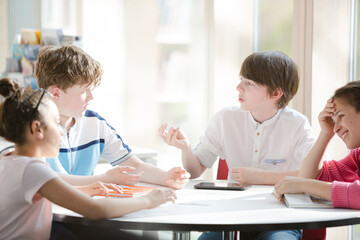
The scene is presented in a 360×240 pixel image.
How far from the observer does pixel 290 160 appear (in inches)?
85.0

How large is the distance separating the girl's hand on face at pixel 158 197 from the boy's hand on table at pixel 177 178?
14.2 inches

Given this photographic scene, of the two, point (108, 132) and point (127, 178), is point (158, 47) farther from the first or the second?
point (127, 178)

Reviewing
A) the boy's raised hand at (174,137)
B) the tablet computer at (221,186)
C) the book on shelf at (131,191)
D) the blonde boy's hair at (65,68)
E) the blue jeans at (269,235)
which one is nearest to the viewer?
the book on shelf at (131,191)

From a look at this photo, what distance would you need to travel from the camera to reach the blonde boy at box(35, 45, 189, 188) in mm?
1915

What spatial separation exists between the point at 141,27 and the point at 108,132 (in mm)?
2718

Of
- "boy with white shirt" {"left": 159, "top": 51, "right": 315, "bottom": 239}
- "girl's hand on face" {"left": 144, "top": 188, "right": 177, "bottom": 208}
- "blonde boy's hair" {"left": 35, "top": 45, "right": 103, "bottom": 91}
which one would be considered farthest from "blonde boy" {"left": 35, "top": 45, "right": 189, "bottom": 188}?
"girl's hand on face" {"left": 144, "top": 188, "right": 177, "bottom": 208}

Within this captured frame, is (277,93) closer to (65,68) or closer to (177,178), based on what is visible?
(177,178)

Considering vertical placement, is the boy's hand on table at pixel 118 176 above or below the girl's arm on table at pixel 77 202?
below

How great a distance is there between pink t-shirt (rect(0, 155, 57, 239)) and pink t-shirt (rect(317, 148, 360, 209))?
0.83 metres

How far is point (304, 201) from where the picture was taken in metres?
1.53

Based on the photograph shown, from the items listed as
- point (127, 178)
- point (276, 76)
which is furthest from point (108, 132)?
point (276, 76)

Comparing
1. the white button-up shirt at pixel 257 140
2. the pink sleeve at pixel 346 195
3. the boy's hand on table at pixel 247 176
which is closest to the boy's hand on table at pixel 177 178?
the boy's hand on table at pixel 247 176

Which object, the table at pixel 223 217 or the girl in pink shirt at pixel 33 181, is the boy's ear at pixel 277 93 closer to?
the table at pixel 223 217

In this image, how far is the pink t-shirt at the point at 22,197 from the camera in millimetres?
1304
